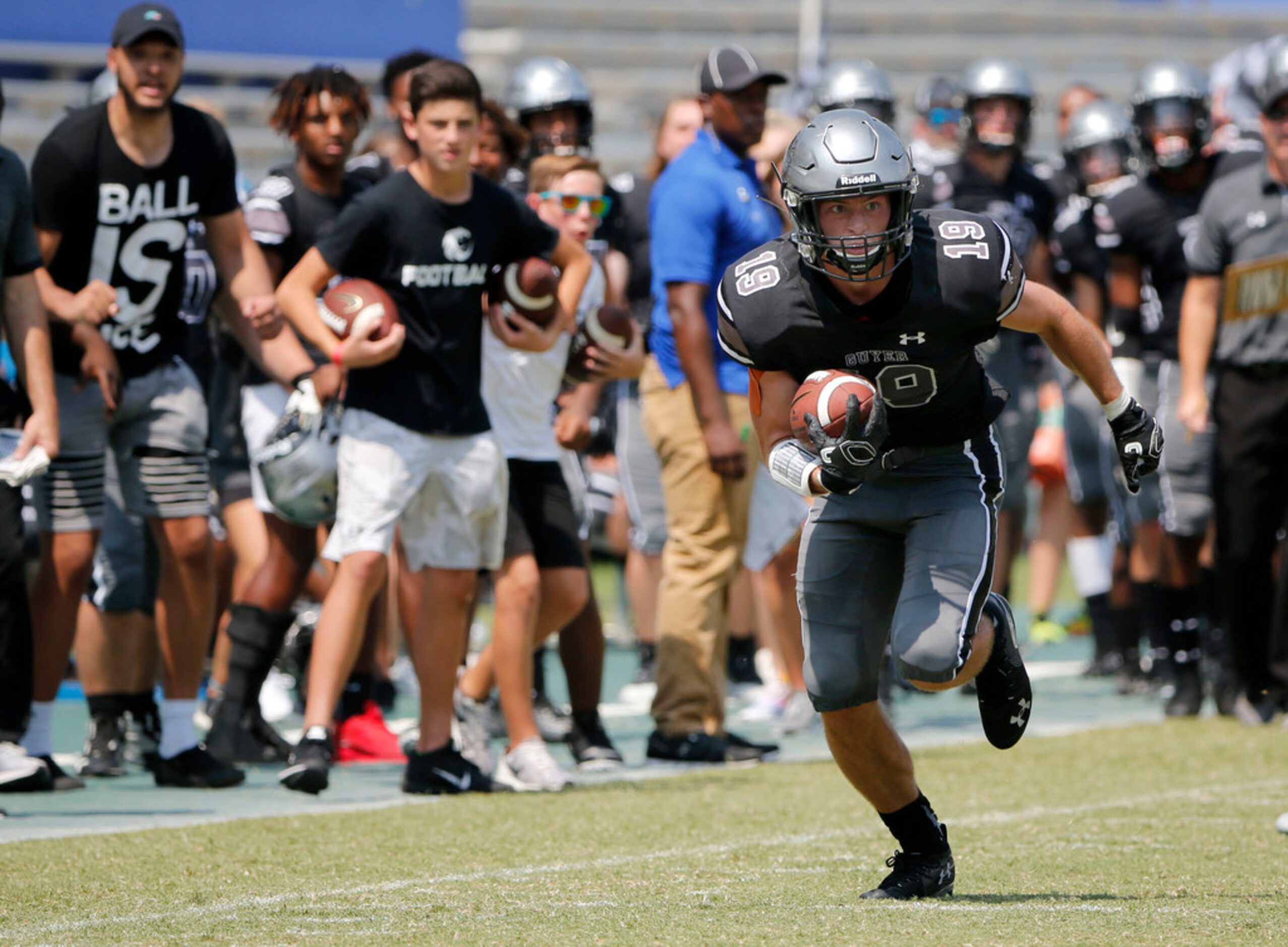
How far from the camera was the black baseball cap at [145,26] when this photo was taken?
5910 mm

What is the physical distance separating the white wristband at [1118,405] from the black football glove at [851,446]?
0.79 metres

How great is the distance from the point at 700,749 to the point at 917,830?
7.76ft

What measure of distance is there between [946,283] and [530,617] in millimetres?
2390

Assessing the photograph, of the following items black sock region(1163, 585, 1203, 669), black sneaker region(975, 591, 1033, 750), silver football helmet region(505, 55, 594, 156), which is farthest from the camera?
black sock region(1163, 585, 1203, 669)

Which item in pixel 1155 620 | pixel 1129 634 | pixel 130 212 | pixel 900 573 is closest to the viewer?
pixel 900 573

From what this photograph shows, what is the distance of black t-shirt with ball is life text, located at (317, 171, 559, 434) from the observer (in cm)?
597

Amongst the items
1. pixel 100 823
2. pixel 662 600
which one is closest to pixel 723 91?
pixel 662 600

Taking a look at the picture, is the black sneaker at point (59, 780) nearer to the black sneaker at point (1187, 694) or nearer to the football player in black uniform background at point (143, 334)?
the football player in black uniform background at point (143, 334)

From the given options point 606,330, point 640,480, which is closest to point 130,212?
point 606,330

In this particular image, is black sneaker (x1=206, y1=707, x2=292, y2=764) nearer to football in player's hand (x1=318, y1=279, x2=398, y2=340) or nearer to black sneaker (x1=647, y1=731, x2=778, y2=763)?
black sneaker (x1=647, y1=731, x2=778, y2=763)

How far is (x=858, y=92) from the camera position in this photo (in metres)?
9.08

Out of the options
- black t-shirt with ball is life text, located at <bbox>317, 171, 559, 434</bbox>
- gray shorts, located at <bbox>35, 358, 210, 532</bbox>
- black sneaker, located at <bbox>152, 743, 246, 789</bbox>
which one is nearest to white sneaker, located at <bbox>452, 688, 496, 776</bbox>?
black sneaker, located at <bbox>152, 743, 246, 789</bbox>

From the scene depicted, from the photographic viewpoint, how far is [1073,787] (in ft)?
20.4

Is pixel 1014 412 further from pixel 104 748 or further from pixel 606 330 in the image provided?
pixel 104 748
